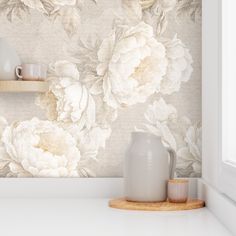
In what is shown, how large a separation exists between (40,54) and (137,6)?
41cm

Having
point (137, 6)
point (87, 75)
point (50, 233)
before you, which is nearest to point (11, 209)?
point (50, 233)

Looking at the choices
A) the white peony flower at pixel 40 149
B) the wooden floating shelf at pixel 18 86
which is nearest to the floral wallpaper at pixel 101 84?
the white peony flower at pixel 40 149

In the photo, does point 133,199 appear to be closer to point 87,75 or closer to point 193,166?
point 193,166

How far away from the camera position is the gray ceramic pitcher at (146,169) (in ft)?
6.04

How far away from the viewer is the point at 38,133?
211cm

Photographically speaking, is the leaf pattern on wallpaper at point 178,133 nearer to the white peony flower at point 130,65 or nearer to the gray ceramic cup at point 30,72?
the white peony flower at point 130,65

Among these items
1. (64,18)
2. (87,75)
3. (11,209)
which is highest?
(64,18)

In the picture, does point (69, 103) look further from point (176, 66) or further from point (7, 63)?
point (176, 66)

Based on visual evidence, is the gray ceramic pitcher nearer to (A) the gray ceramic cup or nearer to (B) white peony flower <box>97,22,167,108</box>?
(B) white peony flower <box>97,22,167,108</box>

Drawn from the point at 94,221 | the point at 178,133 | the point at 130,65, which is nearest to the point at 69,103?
the point at 130,65

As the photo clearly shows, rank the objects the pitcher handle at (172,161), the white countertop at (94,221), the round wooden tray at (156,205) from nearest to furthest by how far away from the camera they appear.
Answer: the white countertop at (94,221)
the round wooden tray at (156,205)
the pitcher handle at (172,161)

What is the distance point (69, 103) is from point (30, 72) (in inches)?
7.9

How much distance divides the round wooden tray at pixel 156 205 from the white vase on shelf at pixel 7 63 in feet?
1.92

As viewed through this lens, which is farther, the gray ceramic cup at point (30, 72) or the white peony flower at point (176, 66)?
the white peony flower at point (176, 66)
